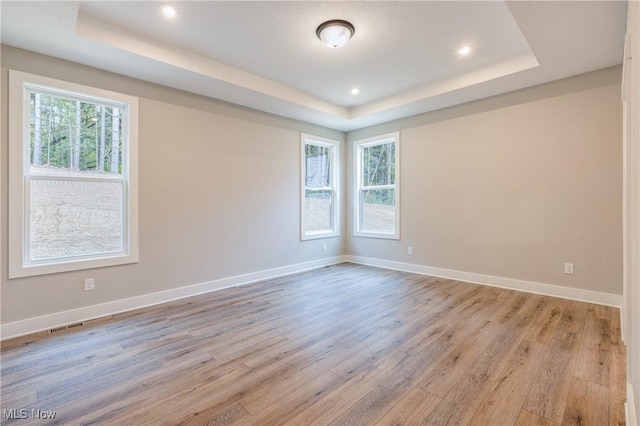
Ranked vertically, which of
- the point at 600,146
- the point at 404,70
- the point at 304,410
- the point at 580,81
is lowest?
the point at 304,410

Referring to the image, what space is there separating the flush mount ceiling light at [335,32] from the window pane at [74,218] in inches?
106

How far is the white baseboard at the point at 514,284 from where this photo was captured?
335 centimetres

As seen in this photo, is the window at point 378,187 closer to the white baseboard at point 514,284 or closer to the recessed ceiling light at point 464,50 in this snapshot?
the white baseboard at point 514,284

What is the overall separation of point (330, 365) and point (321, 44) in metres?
2.98

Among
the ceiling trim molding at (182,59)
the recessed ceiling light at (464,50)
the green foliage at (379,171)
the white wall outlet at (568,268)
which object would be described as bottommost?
the white wall outlet at (568,268)

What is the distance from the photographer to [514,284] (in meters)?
3.98

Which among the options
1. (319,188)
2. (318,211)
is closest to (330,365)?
(318,211)

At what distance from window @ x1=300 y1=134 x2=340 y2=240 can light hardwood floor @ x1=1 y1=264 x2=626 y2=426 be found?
87.0 inches

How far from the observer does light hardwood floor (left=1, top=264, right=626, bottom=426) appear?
65.6 inches

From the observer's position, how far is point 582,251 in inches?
138

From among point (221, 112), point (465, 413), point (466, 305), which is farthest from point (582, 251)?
point (221, 112)

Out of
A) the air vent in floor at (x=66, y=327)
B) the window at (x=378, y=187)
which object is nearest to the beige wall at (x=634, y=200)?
the window at (x=378, y=187)

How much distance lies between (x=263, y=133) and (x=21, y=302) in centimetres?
335

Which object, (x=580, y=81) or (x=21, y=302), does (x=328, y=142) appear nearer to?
(x=580, y=81)
